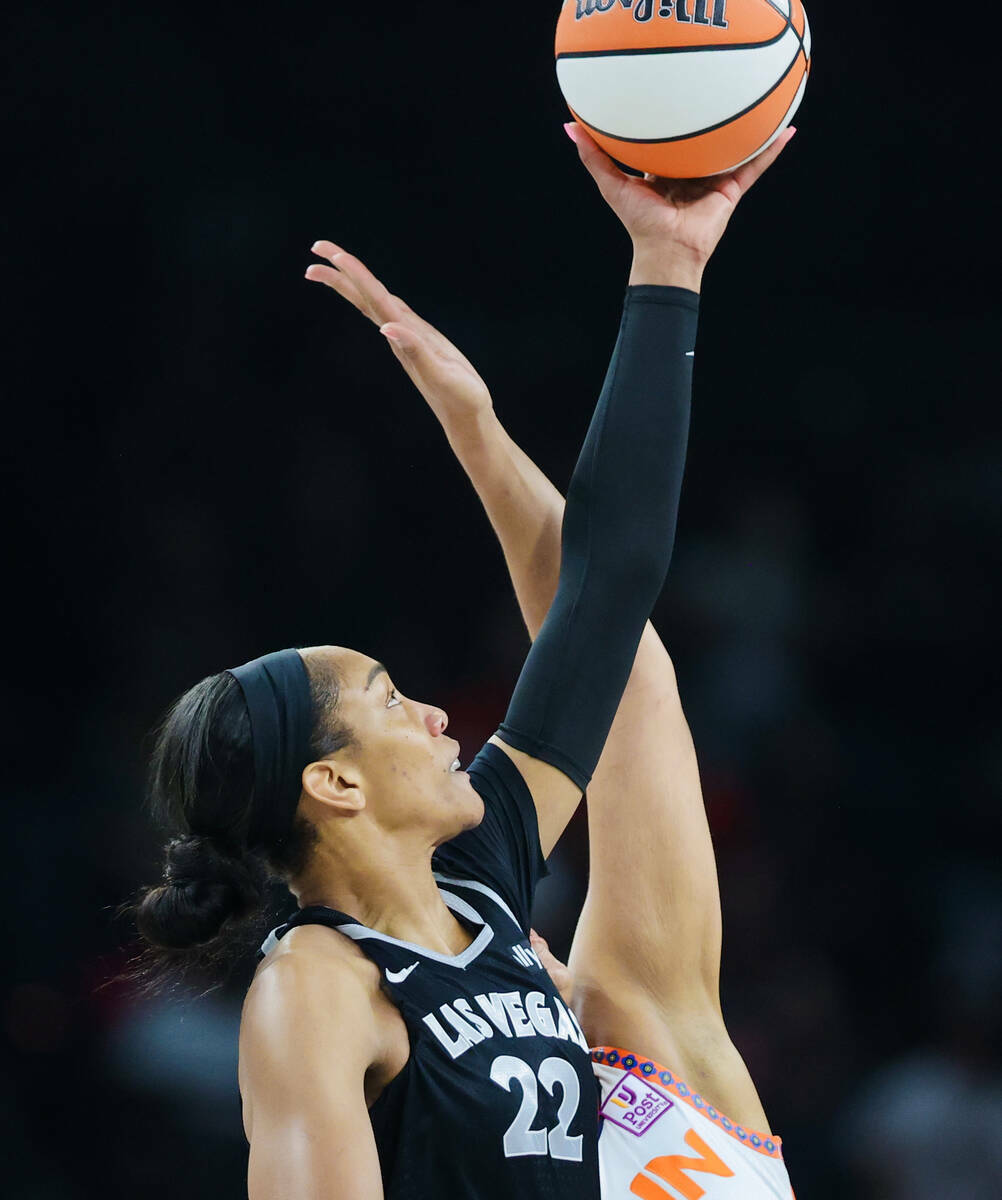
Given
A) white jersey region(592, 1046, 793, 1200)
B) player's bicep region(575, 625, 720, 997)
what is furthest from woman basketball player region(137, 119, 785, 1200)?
player's bicep region(575, 625, 720, 997)

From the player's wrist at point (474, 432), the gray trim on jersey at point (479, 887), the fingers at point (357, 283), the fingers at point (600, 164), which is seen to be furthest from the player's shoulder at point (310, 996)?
the fingers at point (600, 164)

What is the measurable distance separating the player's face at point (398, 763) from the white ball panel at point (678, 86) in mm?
950

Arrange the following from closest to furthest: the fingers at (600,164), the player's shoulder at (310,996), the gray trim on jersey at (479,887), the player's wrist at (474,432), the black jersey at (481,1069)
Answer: the player's shoulder at (310,996) → the black jersey at (481,1069) → the gray trim on jersey at (479,887) → the fingers at (600,164) → the player's wrist at (474,432)

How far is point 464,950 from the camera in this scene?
2.19 meters

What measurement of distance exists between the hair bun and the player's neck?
91 millimetres

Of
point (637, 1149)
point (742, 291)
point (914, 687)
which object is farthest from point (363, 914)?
point (742, 291)

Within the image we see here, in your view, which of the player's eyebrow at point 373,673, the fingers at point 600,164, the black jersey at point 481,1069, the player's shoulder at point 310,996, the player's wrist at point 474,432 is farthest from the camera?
the player's wrist at point 474,432

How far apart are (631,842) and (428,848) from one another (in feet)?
1.76

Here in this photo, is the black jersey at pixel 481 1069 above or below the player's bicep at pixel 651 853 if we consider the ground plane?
below

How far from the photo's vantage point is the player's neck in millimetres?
2137

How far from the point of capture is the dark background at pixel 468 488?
423cm

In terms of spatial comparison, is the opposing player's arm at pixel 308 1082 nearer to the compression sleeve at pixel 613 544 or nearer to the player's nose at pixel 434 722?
the player's nose at pixel 434 722

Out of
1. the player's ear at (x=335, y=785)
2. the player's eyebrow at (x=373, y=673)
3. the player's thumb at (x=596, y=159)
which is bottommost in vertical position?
the player's ear at (x=335, y=785)

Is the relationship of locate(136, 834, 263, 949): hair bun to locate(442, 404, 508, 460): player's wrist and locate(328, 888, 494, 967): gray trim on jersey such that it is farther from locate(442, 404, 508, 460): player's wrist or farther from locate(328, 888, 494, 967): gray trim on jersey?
locate(442, 404, 508, 460): player's wrist
